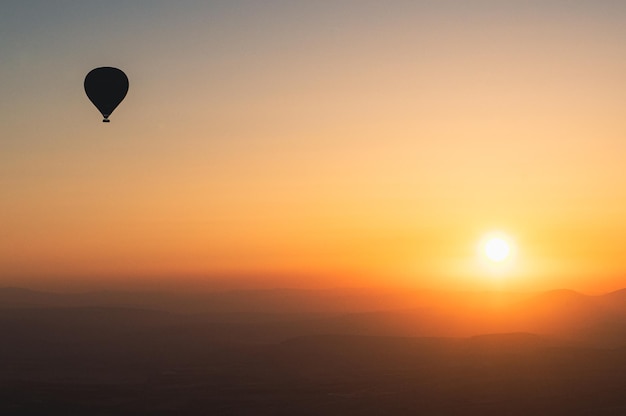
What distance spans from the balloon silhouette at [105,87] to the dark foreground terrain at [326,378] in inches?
1562

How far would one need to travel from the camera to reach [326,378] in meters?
114

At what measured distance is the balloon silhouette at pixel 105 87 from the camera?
56625mm

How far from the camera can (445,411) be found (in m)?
82.6

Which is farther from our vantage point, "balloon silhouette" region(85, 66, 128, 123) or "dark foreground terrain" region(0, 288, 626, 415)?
"dark foreground terrain" region(0, 288, 626, 415)

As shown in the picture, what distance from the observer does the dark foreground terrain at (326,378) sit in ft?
288

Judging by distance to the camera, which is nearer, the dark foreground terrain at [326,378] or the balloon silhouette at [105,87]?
the balloon silhouette at [105,87]

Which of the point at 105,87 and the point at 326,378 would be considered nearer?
the point at 105,87

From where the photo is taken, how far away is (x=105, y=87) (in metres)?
56.8

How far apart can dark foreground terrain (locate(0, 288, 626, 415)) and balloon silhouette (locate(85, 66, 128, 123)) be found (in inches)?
1562

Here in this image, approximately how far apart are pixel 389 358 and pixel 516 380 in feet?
123

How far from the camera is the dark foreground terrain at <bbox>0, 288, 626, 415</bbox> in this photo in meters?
87.7

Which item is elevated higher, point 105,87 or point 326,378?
point 326,378

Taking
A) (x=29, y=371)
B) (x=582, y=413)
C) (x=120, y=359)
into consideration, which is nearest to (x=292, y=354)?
(x=120, y=359)

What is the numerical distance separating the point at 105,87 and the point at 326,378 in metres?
67.1
